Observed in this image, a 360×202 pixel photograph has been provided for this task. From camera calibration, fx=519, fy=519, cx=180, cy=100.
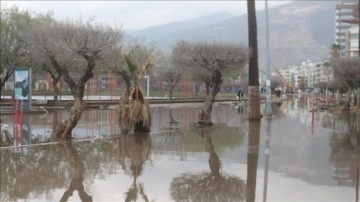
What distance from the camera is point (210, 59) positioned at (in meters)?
22.9

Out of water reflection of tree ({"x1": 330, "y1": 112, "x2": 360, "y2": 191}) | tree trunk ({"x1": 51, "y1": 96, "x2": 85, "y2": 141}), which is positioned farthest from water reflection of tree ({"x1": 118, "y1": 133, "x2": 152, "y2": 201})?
water reflection of tree ({"x1": 330, "y1": 112, "x2": 360, "y2": 191})

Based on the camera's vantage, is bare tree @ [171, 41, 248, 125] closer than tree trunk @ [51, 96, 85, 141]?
No

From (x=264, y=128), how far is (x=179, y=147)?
6884mm

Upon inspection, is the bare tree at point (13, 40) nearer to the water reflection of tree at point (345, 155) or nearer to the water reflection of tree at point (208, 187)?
the water reflection of tree at point (345, 155)

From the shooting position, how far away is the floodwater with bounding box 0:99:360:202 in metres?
8.88

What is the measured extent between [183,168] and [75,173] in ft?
7.70

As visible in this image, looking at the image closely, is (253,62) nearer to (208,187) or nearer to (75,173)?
(75,173)

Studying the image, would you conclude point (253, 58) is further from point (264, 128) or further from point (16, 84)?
point (16, 84)

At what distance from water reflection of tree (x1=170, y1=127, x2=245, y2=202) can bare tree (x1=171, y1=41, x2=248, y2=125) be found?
39.0ft

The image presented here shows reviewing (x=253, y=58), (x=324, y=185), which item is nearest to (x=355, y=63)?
(x=253, y=58)

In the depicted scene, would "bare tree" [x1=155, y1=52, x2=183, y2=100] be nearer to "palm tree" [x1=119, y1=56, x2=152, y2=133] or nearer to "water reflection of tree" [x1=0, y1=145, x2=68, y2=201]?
"palm tree" [x1=119, y1=56, x2=152, y2=133]

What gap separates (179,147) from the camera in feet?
49.7

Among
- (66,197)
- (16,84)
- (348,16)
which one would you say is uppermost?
(348,16)

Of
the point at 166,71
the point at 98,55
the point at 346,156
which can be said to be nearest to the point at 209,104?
the point at 98,55
